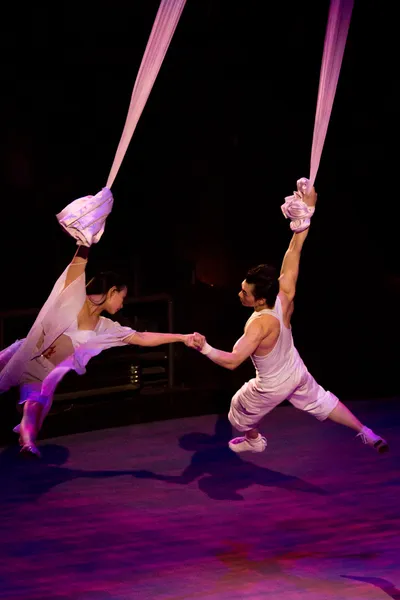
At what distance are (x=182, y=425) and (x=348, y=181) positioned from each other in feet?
6.82

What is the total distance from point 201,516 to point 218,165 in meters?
2.84

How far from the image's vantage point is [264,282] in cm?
474

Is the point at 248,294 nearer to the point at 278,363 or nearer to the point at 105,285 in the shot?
the point at 278,363

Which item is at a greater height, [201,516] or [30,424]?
[30,424]

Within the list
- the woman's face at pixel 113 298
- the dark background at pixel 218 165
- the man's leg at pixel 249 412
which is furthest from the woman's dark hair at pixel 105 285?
the dark background at pixel 218 165

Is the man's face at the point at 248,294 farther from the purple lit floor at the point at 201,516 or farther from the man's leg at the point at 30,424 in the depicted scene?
the man's leg at the point at 30,424

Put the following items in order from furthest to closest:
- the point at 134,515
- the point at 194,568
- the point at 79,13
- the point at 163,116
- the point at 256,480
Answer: the point at 163,116 < the point at 79,13 < the point at 256,480 < the point at 134,515 < the point at 194,568

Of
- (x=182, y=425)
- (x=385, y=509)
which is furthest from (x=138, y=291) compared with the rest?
(x=385, y=509)

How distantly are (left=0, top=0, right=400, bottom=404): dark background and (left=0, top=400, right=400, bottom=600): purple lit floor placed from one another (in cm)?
93

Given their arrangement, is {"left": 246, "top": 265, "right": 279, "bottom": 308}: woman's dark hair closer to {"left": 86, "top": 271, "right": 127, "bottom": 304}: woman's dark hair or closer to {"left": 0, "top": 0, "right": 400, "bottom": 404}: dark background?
{"left": 86, "top": 271, "right": 127, "bottom": 304}: woman's dark hair

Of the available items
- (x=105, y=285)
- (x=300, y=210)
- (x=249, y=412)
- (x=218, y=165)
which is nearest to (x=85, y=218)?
(x=105, y=285)

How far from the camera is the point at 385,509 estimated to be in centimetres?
487

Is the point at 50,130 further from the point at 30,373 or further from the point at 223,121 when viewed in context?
the point at 30,373

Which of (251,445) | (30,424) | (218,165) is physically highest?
(218,165)
